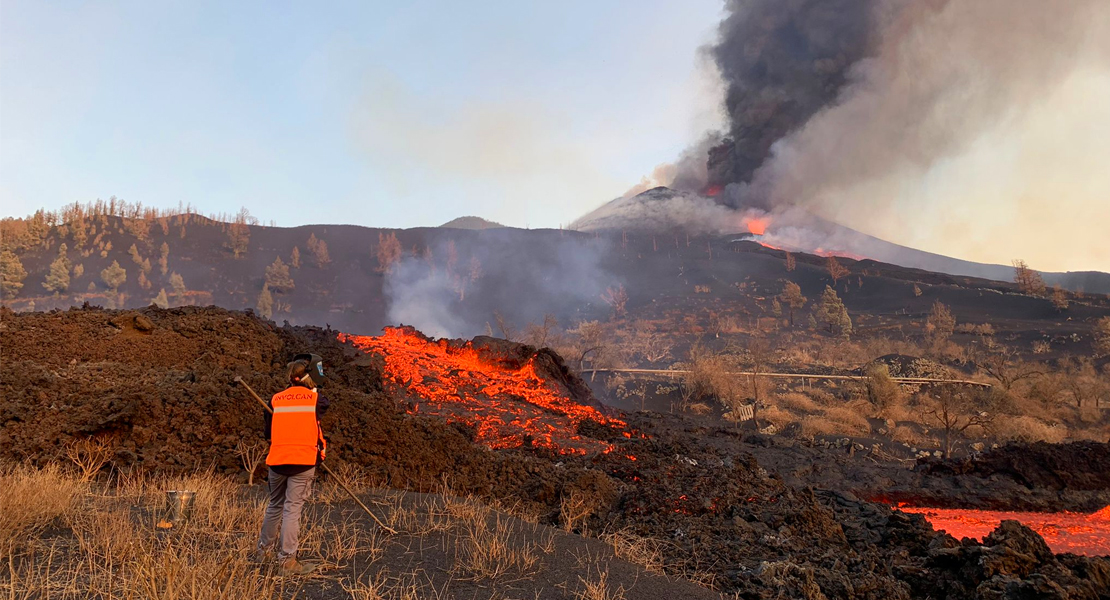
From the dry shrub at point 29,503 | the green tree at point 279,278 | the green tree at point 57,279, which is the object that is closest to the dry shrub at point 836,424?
the dry shrub at point 29,503

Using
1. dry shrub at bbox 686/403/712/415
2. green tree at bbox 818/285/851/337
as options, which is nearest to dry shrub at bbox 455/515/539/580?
dry shrub at bbox 686/403/712/415

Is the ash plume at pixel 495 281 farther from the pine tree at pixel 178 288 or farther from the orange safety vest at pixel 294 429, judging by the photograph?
the orange safety vest at pixel 294 429

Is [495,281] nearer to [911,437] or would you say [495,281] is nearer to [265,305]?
[265,305]

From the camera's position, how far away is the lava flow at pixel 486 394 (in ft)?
46.3

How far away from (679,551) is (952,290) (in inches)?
2777

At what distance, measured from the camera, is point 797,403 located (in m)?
24.8

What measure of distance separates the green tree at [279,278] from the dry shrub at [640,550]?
62370 mm

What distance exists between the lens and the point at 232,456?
847 centimetres

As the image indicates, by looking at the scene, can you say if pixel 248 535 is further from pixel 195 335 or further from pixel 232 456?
pixel 195 335

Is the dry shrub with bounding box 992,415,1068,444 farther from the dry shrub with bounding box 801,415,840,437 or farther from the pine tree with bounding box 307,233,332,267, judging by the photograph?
the pine tree with bounding box 307,233,332,267

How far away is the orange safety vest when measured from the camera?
4.75m

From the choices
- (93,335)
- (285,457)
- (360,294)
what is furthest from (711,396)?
(360,294)

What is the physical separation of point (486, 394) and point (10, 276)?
55025mm

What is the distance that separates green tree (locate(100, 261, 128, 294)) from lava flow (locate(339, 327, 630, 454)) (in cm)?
4845
